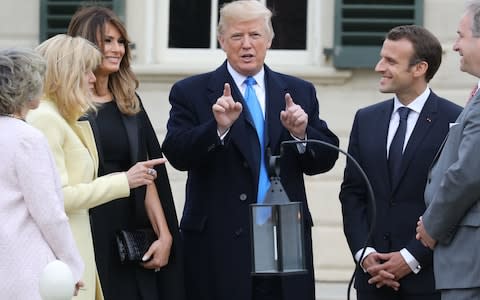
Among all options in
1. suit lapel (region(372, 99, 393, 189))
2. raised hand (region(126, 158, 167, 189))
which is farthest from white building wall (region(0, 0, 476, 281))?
raised hand (region(126, 158, 167, 189))

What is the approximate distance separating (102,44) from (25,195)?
160cm

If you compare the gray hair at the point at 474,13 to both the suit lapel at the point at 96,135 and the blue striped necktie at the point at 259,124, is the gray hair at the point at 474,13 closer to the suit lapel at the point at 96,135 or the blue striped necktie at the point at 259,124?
the blue striped necktie at the point at 259,124

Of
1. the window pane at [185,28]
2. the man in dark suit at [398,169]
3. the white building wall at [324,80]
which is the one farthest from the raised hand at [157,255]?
the window pane at [185,28]

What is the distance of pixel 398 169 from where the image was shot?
6.68m

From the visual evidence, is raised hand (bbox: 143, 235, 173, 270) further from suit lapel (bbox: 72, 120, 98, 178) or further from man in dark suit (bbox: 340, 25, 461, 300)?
man in dark suit (bbox: 340, 25, 461, 300)

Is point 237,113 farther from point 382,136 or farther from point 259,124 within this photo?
point 382,136

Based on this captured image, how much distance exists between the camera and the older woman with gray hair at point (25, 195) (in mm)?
5449

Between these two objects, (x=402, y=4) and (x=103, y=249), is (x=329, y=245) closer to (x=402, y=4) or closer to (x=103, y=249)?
(x=402, y=4)

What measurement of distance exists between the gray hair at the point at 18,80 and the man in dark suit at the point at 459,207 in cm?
172

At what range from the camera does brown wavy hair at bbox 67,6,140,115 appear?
686cm

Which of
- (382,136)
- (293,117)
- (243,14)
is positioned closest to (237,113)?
(293,117)

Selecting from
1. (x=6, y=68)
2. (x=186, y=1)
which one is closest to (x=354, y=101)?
(x=186, y=1)

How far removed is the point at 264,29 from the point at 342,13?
2.86 meters

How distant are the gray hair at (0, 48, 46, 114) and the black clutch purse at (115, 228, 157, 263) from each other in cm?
125
